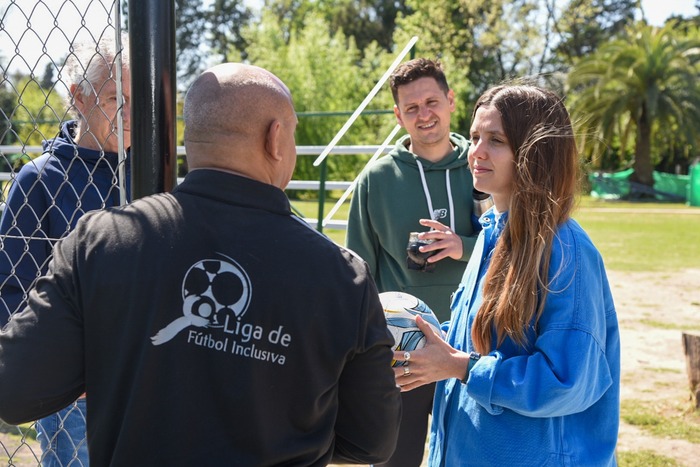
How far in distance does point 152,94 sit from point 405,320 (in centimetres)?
103

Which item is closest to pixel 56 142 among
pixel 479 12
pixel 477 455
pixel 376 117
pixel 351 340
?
pixel 351 340

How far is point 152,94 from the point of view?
1939 millimetres

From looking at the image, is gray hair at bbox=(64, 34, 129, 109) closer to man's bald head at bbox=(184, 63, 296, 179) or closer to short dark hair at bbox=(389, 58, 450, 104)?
man's bald head at bbox=(184, 63, 296, 179)

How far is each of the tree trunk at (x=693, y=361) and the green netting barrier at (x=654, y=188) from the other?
108ft

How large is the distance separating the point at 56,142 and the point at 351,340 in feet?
5.56

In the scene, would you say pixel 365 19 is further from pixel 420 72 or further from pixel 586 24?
pixel 420 72

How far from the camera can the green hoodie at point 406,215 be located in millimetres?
3600

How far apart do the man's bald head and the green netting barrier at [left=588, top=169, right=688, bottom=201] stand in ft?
123

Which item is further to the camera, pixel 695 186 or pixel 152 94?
pixel 695 186

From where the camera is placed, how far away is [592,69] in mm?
37500

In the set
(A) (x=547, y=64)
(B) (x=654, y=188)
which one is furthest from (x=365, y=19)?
(B) (x=654, y=188)

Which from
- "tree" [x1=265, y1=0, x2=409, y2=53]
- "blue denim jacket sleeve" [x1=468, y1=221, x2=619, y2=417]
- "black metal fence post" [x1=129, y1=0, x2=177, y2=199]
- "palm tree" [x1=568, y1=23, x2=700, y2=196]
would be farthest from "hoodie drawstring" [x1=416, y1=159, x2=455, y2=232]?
"tree" [x1=265, y1=0, x2=409, y2=53]

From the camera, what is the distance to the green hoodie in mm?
3600

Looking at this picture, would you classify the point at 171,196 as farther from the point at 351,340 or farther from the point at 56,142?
the point at 56,142
